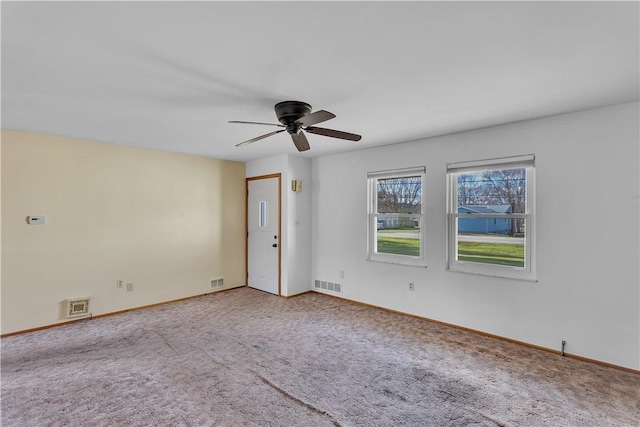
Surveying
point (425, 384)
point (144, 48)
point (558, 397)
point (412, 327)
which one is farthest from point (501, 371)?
point (144, 48)

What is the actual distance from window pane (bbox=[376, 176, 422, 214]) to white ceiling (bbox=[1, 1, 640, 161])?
1.21 meters

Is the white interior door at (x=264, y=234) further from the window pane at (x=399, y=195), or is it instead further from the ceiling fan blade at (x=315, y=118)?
the ceiling fan blade at (x=315, y=118)

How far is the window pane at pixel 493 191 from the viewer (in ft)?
11.3

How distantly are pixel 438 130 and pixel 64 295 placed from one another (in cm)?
505

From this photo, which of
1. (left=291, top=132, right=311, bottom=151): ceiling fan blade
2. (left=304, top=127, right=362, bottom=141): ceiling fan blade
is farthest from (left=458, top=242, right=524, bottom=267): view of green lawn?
(left=291, top=132, right=311, bottom=151): ceiling fan blade

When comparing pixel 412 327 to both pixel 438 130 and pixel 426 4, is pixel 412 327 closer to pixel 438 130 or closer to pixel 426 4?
pixel 438 130

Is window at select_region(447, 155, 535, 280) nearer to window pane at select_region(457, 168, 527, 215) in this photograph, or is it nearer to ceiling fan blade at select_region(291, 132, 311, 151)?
window pane at select_region(457, 168, 527, 215)

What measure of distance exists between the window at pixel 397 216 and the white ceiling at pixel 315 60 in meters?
1.23

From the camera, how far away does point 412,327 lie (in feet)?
12.5

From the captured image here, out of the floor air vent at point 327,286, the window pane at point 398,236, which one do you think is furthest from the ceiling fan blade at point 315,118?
the floor air vent at point 327,286

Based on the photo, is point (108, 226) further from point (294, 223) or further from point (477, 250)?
point (477, 250)

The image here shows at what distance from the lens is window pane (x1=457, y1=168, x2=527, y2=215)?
343cm

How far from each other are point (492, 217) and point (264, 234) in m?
3.56

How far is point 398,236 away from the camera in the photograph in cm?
448
